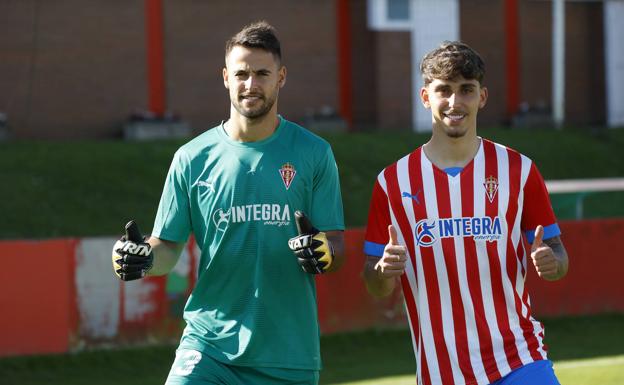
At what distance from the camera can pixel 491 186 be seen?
4.92 metres

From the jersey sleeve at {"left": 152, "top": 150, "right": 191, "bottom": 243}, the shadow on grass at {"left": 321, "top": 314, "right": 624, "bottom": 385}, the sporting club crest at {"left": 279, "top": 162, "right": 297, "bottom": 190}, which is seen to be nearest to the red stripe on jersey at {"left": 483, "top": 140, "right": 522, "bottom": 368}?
the sporting club crest at {"left": 279, "top": 162, "right": 297, "bottom": 190}

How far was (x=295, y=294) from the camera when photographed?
5023mm

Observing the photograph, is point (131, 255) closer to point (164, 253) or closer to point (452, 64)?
point (164, 253)

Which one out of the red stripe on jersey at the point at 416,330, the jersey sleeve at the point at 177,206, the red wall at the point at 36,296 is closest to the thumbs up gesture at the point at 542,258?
the red stripe on jersey at the point at 416,330

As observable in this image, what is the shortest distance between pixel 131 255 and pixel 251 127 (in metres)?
0.79

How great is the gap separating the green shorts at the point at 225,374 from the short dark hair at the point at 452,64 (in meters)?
1.43

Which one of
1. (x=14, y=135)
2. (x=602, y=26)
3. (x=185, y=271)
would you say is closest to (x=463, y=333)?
(x=185, y=271)

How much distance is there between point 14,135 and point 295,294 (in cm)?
2012

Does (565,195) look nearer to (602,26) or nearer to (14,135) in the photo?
(14,135)

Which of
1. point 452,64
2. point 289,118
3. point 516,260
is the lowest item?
point 516,260

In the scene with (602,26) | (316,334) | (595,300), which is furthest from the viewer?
(602,26)

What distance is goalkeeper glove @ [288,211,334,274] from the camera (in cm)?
475

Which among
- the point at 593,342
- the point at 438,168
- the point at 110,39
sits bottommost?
the point at 593,342

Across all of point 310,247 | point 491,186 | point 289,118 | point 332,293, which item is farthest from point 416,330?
point 289,118
